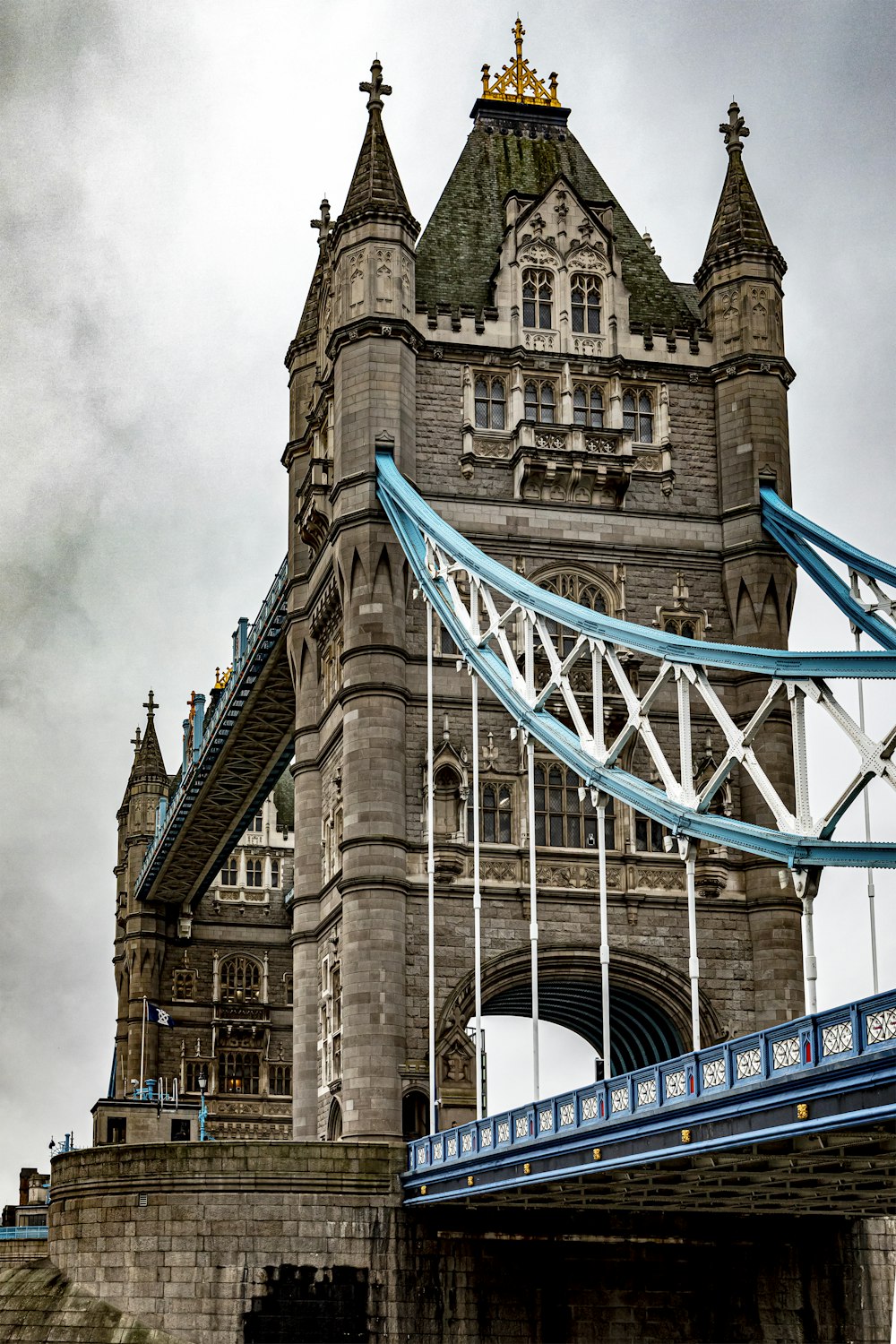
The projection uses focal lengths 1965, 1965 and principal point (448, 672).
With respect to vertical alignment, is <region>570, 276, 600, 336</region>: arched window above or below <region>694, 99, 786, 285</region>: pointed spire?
below

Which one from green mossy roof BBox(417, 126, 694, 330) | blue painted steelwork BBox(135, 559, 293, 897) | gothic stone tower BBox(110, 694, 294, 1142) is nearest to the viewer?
green mossy roof BBox(417, 126, 694, 330)

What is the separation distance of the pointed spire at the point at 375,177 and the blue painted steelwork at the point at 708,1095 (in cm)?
2220

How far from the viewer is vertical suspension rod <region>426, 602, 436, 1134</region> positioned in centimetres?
3669

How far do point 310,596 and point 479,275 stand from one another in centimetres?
873

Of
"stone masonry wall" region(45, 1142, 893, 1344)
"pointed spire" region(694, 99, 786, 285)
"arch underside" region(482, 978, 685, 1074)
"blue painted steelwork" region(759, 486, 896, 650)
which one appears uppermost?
"pointed spire" region(694, 99, 786, 285)

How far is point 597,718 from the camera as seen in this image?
31609mm

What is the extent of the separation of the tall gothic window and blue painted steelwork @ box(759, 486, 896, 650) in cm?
424

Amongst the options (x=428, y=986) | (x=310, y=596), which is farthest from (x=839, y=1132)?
(x=310, y=596)

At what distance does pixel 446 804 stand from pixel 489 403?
976 cm

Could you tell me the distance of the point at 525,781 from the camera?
140ft

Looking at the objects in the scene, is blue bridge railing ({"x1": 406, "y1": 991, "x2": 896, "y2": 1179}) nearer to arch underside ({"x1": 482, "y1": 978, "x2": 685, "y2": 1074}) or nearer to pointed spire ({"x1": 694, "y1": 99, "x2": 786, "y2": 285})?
arch underside ({"x1": 482, "y1": 978, "x2": 685, "y2": 1074})

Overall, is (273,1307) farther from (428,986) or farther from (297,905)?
(297,905)

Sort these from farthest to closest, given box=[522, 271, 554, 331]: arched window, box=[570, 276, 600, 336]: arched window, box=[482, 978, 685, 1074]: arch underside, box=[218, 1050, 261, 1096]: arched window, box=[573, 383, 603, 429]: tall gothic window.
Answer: box=[218, 1050, 261, 1096]: arched window → box=[570, 276, 600, 336]: arched window → box=[522, 271, 554, 331]: arched window → box=[573, 383, 603, 429]: tall gothic window → box=[482, 978, 685, 1074]: arch underside

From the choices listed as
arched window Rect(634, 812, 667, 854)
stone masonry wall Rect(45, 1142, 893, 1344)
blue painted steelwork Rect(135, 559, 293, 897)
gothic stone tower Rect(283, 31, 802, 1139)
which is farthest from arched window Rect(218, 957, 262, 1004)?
stone masonry wall Rect(45, 1142, 893, 1344)
